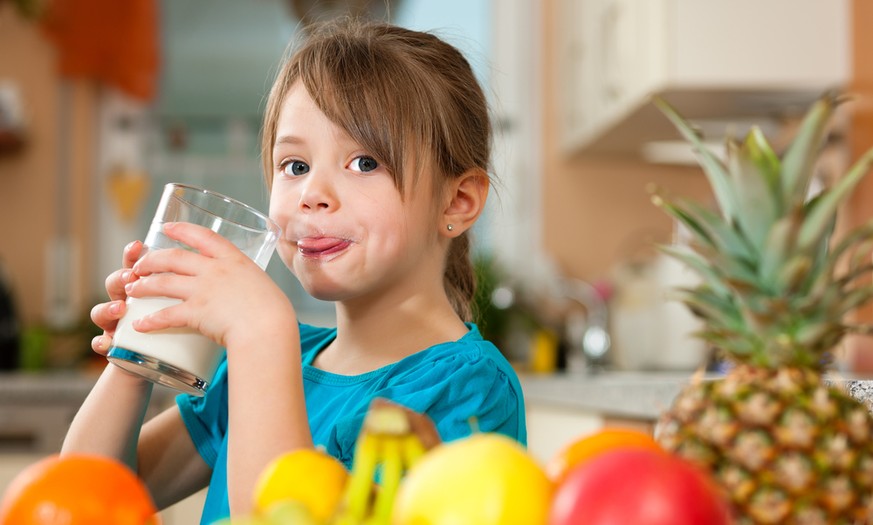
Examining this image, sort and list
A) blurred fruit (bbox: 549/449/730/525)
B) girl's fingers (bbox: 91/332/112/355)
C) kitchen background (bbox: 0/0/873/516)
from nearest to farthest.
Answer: blurred fruit (bbox: 549/449/730/525) → girl's fingers (bbox: 91/332/112/355) → kitchen background (bbox: 0/0/873/516)

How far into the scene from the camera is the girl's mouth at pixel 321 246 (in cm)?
96

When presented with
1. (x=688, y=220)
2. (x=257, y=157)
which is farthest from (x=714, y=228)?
(x=257, y=157)

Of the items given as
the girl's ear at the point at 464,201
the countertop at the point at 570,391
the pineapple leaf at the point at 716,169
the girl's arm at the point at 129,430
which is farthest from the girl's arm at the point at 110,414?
the countertop at the point at 570,391

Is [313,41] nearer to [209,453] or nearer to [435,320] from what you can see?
[435,320]

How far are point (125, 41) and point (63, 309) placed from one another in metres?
1.07

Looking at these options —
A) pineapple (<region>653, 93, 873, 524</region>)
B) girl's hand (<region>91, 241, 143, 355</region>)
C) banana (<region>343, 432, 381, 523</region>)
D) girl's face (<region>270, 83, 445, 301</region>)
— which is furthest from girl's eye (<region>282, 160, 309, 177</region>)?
banana (<region>343, 432, 381, 523</region>)

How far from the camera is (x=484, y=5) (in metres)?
4.14

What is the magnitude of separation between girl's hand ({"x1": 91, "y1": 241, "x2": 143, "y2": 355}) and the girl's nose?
0.16 m

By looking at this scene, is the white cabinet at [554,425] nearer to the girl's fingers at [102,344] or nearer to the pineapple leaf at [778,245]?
the girl's fingers at [102,344]

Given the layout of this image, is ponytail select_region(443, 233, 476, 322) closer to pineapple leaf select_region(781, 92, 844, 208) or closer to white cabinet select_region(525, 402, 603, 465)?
pineapple leaf select_region(781, 92, 844, 208)

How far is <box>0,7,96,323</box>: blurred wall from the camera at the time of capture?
150 inches

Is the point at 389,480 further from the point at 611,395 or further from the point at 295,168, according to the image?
the point at 611,395

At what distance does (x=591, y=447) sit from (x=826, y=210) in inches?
7.5

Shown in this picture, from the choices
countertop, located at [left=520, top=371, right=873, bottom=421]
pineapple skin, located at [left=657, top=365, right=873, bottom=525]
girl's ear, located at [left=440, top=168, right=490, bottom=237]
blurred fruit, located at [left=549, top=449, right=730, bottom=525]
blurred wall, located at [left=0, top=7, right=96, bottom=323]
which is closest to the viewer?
blurred fruit, located at [left=549, top=449, right=730, bottom=525]
